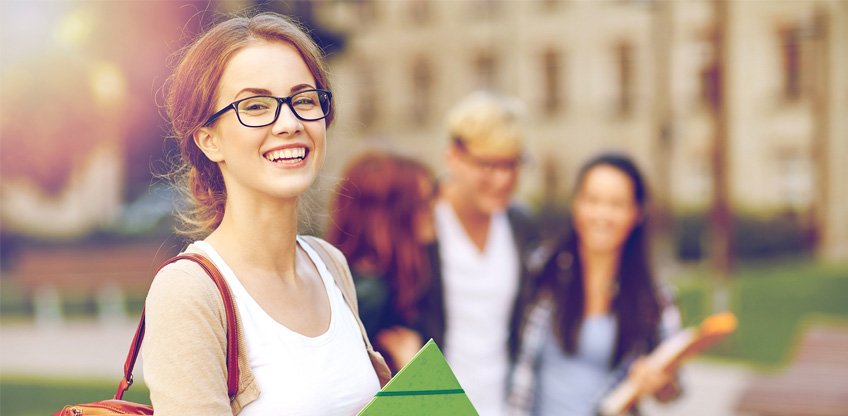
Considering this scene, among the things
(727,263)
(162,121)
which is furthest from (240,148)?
(727,263)

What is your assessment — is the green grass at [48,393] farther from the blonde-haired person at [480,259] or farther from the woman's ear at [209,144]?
the woman's ear at [209,144]

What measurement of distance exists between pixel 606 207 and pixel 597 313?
0.41m

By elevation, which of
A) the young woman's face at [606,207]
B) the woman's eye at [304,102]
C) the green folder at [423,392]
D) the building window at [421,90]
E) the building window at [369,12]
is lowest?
the green folder at [423,392]

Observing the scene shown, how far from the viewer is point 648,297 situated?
3.64 m

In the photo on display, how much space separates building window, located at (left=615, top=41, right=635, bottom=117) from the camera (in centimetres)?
2867

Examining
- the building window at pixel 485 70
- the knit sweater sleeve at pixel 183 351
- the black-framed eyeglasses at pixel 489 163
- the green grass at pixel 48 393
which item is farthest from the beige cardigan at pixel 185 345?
the building window at pixel 485 70

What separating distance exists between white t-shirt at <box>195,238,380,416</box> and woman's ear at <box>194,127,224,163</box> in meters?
0.15

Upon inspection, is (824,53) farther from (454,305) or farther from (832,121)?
(454,305)

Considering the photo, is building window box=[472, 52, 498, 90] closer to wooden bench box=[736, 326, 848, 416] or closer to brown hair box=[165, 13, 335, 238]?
wooden bench box=[736, 326, 848, 416]

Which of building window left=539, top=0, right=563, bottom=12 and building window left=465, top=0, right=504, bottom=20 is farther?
building window left=465, top=0, right=504, bottom=20

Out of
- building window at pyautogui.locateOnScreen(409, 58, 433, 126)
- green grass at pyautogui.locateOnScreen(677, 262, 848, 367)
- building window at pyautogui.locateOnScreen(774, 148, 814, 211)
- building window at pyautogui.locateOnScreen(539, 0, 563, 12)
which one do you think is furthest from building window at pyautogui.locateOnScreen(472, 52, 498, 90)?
green grass at pyautogui.locateOnScreen(677, 262, 848, 367)

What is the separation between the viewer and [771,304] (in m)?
14.4

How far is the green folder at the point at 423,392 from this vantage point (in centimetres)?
149

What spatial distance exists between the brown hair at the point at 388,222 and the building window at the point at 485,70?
92.3 feet
